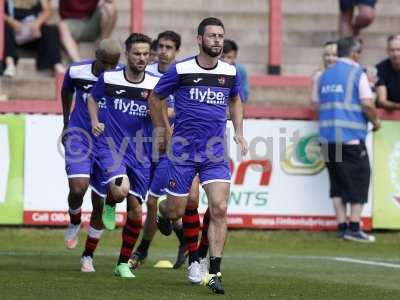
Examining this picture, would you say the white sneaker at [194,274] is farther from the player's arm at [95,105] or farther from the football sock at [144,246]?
the football sock at [144,246]

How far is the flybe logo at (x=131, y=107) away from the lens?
13050 mm

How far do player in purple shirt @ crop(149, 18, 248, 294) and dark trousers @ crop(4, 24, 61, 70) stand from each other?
318 inches

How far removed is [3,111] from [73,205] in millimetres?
3877

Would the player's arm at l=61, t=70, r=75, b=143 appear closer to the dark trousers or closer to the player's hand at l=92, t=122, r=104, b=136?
the player's hand at l=92, t=122, r=104, b=136

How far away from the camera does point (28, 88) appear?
1941cm

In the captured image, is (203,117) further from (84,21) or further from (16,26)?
(84,21)

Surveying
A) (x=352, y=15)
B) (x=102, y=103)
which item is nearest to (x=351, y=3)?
(x=352, y=15)

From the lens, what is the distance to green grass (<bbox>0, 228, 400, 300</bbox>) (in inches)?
443

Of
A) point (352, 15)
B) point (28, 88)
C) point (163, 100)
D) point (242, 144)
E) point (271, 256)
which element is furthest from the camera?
point (352, 15)

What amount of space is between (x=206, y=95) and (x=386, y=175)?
6.85m

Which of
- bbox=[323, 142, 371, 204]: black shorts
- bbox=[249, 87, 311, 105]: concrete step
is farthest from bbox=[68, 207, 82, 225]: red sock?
bbox=[249, 87, 311, 105]: concrete step

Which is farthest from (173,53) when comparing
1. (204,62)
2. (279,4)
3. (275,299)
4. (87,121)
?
(279,4)

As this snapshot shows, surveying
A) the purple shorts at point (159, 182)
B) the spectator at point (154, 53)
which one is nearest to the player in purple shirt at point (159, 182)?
the purple shorts at point (159, 182)

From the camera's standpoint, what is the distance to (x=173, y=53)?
14.1 metres
